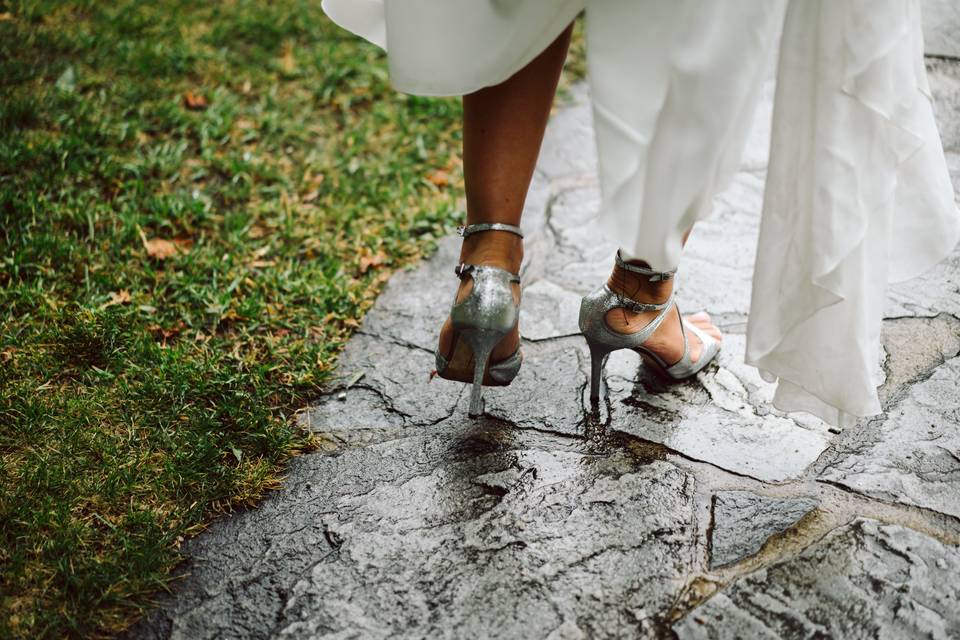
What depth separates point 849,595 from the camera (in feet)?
4.89

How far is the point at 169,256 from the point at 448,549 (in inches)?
57.7

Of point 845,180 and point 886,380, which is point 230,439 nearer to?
point 845,180

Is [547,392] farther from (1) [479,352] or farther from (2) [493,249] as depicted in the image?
(2) [493,249]

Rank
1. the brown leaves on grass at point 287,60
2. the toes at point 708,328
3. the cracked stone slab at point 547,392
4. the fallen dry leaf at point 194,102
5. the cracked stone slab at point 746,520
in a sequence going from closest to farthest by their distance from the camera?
1. the cracked stone slab at point 746,520
2. the cracked stone slab at point 547,392
3. the toes at point 708,328
4. the fallen dry leaf at point 194,102
5. the brown leaves on grass at point 287,60

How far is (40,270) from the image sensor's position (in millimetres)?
2420

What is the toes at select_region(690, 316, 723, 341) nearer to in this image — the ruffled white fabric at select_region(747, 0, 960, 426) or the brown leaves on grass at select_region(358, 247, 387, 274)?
the ruffled white fabric at select_region(747, 0, 960, 426)

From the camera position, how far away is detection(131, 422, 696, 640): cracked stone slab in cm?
150

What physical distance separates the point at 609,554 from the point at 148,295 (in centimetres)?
156

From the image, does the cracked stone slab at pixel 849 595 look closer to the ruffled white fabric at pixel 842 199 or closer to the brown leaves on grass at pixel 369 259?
the ruffled white fabric at pixel 842 199

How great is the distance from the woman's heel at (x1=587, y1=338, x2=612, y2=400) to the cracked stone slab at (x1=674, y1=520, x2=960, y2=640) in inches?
23.4

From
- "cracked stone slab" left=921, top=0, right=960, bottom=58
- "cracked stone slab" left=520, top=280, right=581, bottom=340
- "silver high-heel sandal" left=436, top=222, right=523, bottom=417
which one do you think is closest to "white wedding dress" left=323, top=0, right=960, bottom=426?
"silver high-heel sandal" left=436, top=222, right=523, bottom=417

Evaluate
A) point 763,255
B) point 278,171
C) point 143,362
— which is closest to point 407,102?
point 278,171

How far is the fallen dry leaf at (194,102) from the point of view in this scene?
338 centimetres

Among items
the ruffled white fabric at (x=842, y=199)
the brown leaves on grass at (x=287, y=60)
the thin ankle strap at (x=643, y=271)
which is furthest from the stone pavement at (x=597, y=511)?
the brown leaves on grass at (x=287, y=60)
